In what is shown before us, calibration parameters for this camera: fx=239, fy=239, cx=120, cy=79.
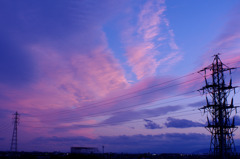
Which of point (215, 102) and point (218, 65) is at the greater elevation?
point (218, 65)

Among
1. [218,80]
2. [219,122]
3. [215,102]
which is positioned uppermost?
[218,80]

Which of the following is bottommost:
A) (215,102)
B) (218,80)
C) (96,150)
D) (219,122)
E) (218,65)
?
(96,150)

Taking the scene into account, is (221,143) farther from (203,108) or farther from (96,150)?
(96,150)

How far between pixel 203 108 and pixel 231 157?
11845 mm

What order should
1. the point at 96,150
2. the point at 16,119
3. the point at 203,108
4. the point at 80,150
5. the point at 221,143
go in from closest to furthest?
the point at 221,143, the point at 203,108, the point at 16,119, the point at 80,150, the point at 96,150

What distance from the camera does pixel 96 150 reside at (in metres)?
157

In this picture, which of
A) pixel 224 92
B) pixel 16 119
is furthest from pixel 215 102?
pixel 16 119

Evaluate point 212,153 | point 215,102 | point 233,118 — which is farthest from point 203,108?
point 212,153

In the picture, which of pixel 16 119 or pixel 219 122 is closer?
pixel 219 122

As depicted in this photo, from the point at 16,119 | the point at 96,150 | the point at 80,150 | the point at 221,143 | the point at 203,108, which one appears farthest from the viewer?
the point at 96,150

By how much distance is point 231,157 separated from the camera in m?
51.7

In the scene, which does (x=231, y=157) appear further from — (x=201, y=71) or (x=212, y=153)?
(x=201, y=71)

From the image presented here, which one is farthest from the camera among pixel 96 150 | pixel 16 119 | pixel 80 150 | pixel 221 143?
pixel 96 150

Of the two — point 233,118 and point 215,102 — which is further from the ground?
point 215,102
